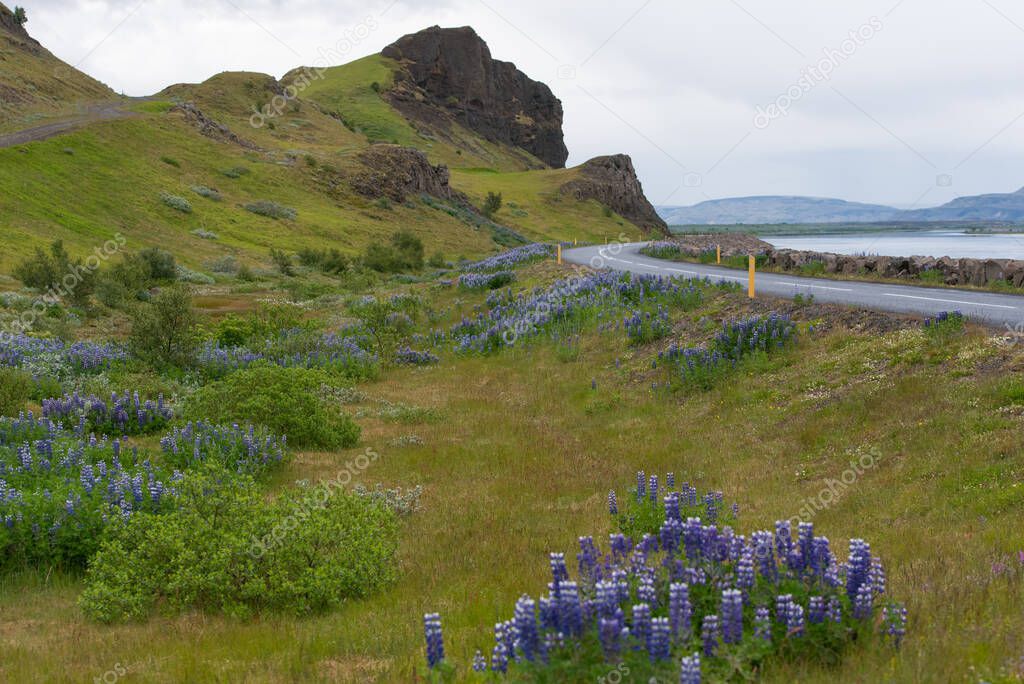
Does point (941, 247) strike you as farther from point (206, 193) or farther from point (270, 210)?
point (206, 193)

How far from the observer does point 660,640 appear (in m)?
3.50

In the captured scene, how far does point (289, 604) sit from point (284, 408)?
19.7ft

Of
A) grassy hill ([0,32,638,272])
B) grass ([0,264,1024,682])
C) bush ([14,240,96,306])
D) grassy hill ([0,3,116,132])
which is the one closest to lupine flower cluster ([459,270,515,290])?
bush ([14,240,96,306])

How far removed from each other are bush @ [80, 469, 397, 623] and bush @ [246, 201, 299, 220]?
5470cm

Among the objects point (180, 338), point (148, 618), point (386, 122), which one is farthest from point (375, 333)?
point (386, 122)

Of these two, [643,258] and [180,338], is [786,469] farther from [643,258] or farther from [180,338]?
[643,258]

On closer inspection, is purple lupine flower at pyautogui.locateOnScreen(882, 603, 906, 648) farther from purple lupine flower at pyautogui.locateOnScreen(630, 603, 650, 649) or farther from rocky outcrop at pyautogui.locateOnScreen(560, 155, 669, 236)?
rocky outcrop at pyautogui.locateOnScreen(560, 155, 669, 236)

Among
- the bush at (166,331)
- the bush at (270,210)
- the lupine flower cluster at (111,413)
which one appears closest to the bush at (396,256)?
the bush at (270,210)

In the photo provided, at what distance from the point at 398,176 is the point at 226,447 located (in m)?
71.2

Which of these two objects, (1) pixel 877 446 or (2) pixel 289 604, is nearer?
(2) pixel 289 604

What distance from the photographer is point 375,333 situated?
69.0 ft

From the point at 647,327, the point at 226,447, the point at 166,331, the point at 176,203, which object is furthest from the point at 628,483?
the point at 176,203

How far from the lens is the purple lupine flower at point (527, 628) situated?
369 cm

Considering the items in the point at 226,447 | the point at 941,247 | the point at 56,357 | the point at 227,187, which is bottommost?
the point at 226,447
